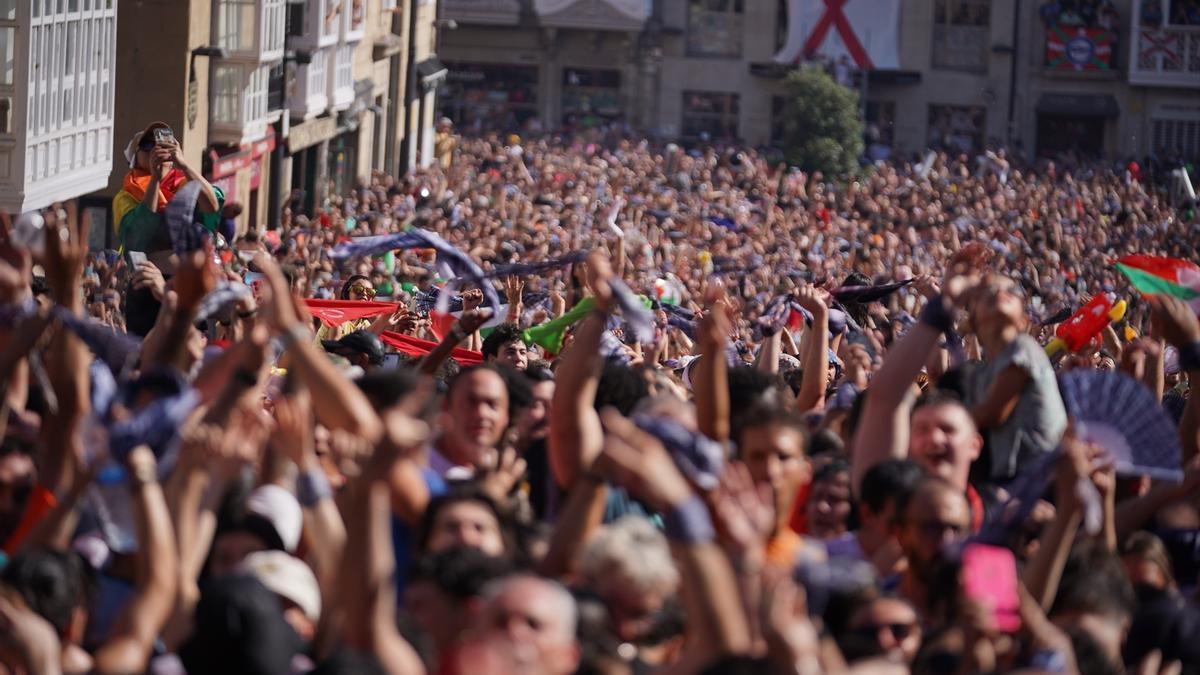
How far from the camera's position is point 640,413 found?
6.06 metres

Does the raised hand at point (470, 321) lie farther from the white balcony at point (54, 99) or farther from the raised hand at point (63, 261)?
the white balcony at point (54, 99)

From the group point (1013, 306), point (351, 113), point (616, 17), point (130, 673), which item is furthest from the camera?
point (616, 17)

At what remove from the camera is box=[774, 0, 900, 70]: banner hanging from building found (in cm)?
5844

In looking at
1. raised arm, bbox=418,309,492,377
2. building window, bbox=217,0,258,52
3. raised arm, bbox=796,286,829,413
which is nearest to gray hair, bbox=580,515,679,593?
raised arm, bbox=418,309,492,377

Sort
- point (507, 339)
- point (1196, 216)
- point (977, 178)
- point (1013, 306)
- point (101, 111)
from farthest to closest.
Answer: point (977, 178) < point (1196, 216) < point (101, 111) < point (507, 339) < point (1013, 306)

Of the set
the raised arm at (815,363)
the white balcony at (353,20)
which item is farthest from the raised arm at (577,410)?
the white balcony at (353,20)

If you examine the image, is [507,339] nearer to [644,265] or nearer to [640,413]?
[640,413]

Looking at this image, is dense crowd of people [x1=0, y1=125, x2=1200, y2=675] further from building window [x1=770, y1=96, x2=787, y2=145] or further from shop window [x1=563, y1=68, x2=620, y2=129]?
shop window [x1=563, y1=68, x2=620, y2=129]

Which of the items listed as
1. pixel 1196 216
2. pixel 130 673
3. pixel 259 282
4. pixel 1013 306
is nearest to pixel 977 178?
pixel 1196 216

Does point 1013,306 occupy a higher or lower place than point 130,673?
higher

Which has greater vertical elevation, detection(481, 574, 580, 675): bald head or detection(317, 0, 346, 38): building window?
detection(317, 0, 346, 38): building window

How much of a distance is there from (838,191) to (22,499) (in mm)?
39140

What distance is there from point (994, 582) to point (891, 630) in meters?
0.33

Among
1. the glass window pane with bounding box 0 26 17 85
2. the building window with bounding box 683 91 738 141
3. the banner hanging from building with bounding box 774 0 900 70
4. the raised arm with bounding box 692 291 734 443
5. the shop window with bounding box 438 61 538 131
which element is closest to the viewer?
the raised arm with bounding box 692 291 734 443
